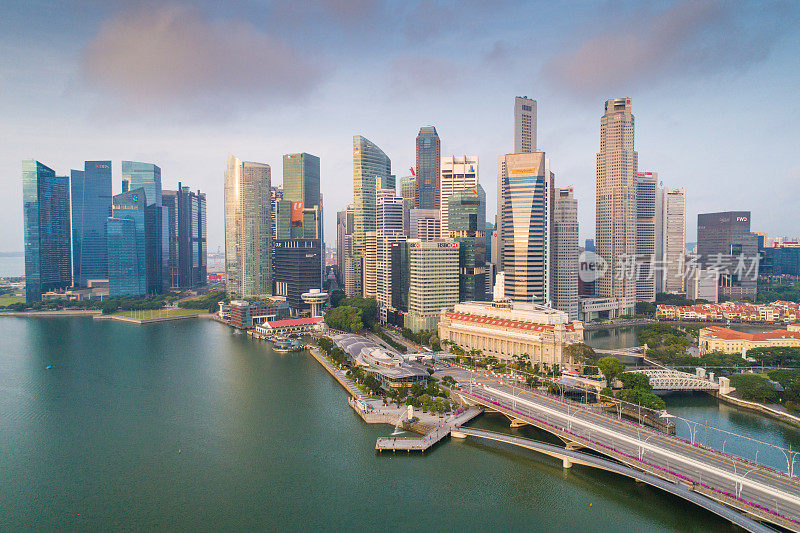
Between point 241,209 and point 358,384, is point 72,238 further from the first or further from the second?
point 358,384

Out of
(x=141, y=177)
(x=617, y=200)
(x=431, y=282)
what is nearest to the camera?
(x=431, y=282)

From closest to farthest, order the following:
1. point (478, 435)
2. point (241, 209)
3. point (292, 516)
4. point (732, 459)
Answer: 1. point (292, 516)
2. point (732, 459)
3. point (478, 435)
4. point (241, 209)

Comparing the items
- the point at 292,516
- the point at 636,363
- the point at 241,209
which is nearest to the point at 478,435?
the point at 292,516

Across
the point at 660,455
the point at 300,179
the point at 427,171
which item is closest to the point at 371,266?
the point at 300,179

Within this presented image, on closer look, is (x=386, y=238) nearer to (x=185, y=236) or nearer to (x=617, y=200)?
(x=617, y=200)

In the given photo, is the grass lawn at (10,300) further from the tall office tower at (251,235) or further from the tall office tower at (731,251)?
the tall office tower at (731,251)

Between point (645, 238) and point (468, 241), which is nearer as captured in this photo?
point (468, 241)
